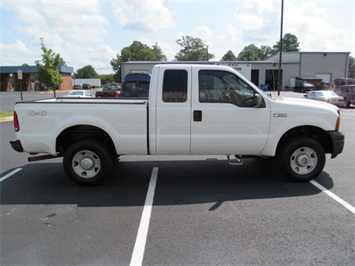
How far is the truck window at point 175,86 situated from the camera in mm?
5398

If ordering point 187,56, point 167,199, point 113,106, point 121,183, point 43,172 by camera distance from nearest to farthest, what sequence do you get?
point 167,199, point 113,106, point 121,183, point 43,172, point 187,56

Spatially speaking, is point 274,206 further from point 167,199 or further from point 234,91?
point 234,91

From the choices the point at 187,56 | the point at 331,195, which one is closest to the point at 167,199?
the point at 331,195

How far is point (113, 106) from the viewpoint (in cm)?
536

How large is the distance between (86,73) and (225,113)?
145 m

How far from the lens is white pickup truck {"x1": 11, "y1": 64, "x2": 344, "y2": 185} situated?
5.36 meters

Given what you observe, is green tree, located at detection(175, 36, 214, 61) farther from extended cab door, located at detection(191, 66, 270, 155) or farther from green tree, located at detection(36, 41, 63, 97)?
extended cab door, located at detection(191, 66, 270, 155)

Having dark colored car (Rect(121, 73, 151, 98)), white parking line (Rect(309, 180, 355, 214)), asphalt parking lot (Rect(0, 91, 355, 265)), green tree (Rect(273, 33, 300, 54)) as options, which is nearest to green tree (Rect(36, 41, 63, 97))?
dark colored car (Rect(121, 73, 151, 98))

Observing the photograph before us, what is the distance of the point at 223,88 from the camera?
548 centimetres

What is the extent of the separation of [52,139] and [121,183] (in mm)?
1430

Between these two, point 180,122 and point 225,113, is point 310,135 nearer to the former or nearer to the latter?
point 225,113

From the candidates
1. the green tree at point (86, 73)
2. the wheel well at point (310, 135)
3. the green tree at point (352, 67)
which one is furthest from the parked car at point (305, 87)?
the green tree at point (86, 73)

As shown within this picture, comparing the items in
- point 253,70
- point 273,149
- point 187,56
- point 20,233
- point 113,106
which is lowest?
point 20,233

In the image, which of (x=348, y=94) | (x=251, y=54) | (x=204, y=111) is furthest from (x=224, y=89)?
(x=251, y=54)
